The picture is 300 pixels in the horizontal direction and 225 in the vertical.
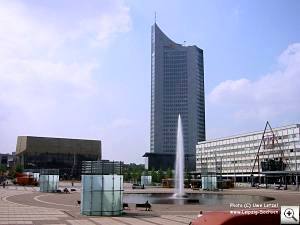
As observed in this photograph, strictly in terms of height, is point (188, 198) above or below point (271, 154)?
below

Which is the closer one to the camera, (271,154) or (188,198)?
(188,198)

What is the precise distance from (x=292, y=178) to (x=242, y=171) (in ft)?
145

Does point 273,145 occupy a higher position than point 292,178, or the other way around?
point 273,145

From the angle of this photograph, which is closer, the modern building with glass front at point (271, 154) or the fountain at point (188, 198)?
the fountain at point (188, 198)

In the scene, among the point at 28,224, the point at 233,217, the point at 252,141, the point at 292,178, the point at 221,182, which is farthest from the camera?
the point at 252,141

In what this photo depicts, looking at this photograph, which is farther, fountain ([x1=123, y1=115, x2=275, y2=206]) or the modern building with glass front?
the modern building with glass front

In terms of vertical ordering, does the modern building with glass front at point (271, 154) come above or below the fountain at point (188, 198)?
above

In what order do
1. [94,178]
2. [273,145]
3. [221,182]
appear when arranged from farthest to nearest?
1. [273,145]
2. [221,182]
3. [94,178]

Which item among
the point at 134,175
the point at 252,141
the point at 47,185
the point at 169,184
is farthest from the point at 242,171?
the point at 47,185

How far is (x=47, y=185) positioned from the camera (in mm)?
82062

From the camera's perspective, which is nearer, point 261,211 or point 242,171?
point 261,211

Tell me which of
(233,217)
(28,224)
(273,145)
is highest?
(273,145)

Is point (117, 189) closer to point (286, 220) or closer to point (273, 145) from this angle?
point (286, 220)

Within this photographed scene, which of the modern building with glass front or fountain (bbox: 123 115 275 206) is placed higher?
the modern building with glass front
